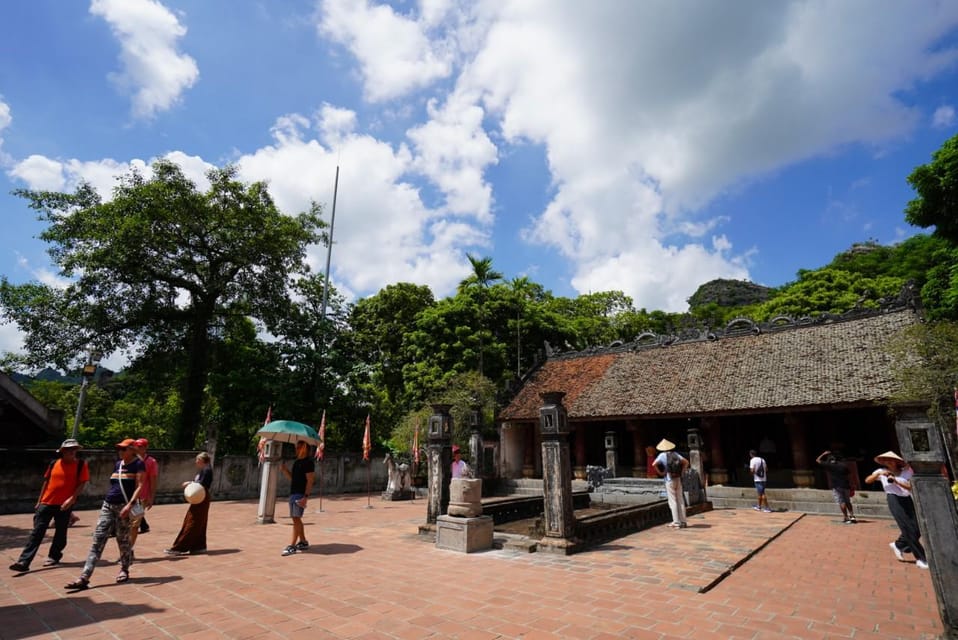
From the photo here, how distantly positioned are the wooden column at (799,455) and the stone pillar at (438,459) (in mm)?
11916

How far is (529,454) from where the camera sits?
2314cm

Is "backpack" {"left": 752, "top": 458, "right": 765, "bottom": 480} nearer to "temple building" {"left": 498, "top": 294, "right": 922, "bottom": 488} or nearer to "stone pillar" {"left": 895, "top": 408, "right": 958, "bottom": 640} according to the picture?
"temple building" {"left": 498, "top": 294, "right": 922, "bottom": 488}

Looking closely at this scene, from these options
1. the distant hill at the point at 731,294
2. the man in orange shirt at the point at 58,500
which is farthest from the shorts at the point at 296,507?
the distant hill at the point at 731,294

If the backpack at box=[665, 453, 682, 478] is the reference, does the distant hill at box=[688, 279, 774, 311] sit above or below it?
above

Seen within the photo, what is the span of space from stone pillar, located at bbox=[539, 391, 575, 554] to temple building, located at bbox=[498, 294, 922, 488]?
945 centimetres

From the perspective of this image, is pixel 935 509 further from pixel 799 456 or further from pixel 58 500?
pixel 799 456

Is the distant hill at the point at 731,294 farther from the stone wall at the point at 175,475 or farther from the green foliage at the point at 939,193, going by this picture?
the stone wall at the point at 175,475

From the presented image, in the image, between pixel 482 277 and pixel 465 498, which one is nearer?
pixel 465 498

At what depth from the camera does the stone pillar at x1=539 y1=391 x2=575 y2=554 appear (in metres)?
7.80

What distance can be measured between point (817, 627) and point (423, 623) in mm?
3724

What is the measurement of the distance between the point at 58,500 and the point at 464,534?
5824mm

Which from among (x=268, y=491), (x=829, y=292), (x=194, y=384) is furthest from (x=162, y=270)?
(x=829, y=292)

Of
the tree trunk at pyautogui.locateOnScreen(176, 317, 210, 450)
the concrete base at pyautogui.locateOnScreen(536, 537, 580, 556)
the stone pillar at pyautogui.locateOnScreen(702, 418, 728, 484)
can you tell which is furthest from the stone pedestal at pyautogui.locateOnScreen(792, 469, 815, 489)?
the tree trunk at pyautogui.locateOnScreen(176, 317, 210, 450)

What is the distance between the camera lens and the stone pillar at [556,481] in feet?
25.6
